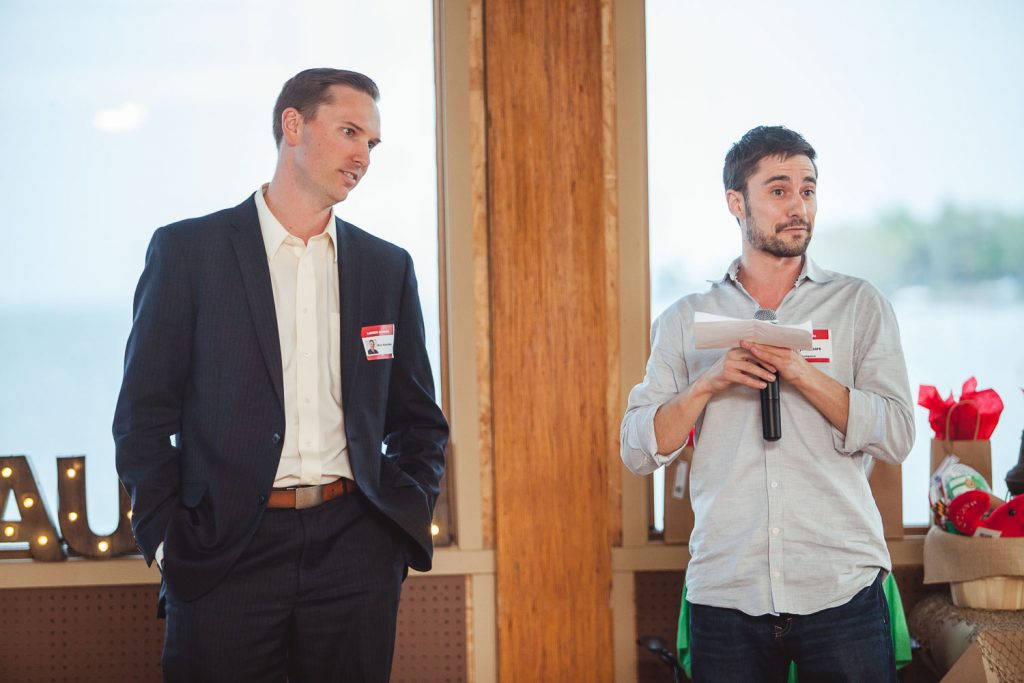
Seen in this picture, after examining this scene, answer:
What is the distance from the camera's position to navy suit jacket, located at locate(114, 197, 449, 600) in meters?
1.95

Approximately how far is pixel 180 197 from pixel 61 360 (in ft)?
2.48

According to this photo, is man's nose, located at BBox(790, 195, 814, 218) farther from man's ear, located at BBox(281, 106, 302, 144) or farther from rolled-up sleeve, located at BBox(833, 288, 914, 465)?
man's ear, located at BBox(281, 106, 302, 144)

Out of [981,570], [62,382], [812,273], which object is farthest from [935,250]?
[62,382]

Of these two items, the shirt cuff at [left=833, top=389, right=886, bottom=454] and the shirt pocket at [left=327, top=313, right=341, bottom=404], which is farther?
the shirt pocket at [left=327, top=313, right=341, bottom=404]

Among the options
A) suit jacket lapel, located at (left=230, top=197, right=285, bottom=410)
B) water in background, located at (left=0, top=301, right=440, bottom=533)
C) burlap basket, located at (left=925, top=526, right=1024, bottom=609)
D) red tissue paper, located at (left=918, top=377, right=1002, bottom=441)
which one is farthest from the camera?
water in background, located at (left=0, top=301, right=440, bottom=533)

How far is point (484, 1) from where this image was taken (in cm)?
319

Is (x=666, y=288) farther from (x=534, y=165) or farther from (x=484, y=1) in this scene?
(x=484, y=1)

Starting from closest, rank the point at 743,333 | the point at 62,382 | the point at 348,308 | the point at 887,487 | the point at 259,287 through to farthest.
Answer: the point at 743,333
the point at 259,287
the point at 348,308
the point at 887,487
the point at 62,382

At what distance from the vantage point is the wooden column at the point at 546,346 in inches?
124

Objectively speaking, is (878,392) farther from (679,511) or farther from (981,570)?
(679,511)

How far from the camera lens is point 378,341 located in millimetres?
2195

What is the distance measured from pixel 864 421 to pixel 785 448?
7.2 inches

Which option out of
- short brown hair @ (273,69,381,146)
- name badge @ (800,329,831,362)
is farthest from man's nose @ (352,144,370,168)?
name badge @ (800,329,831,362)

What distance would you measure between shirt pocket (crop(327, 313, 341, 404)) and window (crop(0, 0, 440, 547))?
1180mm
